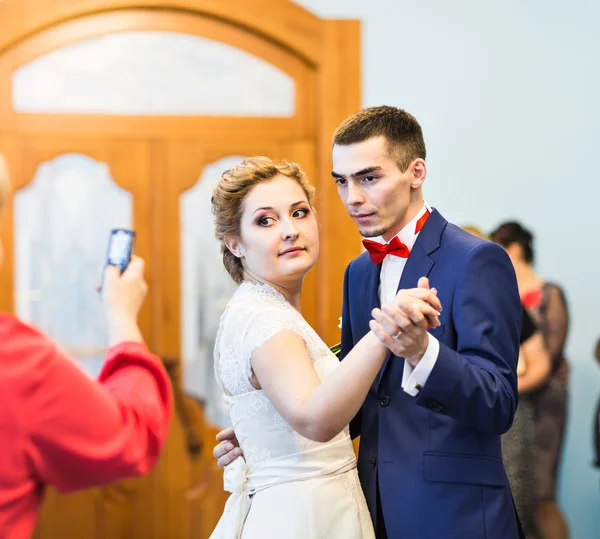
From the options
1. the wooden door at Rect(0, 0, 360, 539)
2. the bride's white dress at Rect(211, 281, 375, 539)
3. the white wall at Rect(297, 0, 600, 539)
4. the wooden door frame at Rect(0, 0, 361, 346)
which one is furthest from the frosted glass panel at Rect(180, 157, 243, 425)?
the bride's white dress at Rect(211, 281, 375, 539)

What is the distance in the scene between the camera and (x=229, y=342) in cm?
187

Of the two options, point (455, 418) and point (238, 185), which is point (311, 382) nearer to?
point (455, 418)

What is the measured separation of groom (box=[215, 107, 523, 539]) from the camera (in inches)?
64.5

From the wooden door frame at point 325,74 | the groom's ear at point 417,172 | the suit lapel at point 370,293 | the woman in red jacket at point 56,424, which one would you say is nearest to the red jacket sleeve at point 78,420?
the woman in red jacket at point 56,424

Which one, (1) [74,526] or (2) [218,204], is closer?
(2) [218,204]

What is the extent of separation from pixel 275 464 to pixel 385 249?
1.78 ft

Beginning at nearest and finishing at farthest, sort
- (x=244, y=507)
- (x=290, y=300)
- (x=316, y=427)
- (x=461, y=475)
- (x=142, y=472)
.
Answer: (x=142, y=472), (x=316, y=427), (x=461, y=475), (x=244, y=507), (x=290, y=300)

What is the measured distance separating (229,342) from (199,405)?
2.23 m

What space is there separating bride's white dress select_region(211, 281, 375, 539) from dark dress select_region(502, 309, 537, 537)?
2037 mm

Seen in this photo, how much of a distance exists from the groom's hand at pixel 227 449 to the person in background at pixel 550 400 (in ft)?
7.18

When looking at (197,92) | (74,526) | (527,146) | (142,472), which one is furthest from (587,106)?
(142,472)

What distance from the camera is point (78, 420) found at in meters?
1.21

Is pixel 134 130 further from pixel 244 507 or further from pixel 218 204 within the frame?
pixel 244 507

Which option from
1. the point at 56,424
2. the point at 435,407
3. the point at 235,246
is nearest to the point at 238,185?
the point at 235,246
